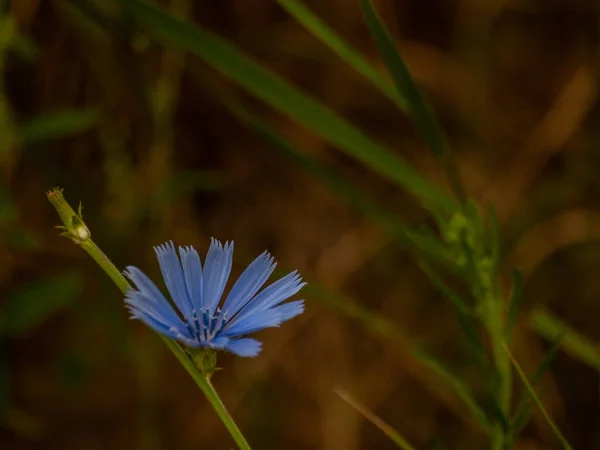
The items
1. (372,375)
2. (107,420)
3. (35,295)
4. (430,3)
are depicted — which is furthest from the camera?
(430,3)

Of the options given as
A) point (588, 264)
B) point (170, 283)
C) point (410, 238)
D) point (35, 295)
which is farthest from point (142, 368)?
point (588, 264)

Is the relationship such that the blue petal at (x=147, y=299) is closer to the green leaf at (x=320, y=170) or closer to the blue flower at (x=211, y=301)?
the blue flower at (x=211, y=301)

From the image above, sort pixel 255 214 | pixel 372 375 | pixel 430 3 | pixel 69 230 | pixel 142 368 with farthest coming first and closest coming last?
pixel 430 3 → pixel 255 214 → pixel 372 375 → pixel 142 368 → pixel 69 230

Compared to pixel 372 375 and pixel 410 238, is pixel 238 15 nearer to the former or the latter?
pixel 372 375

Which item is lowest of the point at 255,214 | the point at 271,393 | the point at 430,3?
the point at 271,393

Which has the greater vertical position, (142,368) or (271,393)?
(142,368)

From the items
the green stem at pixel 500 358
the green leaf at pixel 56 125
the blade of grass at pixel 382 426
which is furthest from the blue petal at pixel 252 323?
the green leaf at pixel 56 125

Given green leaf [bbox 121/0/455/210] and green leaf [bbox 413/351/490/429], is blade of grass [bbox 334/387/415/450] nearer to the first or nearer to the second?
green leaf [bbox 413/351/490/429]

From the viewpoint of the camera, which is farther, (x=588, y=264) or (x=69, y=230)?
(x=588, y=264)
